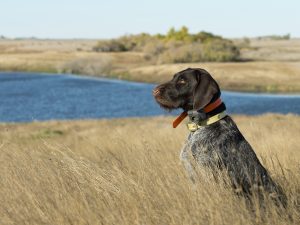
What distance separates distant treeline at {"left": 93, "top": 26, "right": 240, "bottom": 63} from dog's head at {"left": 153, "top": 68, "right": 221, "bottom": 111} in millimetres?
76555

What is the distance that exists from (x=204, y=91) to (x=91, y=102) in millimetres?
40114

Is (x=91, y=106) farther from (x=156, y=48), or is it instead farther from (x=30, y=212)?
(x=156, y=48)

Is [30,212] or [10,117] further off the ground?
[30,212]

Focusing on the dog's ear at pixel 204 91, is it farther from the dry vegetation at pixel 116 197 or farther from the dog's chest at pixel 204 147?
the dry vegetation at pixel 116 197

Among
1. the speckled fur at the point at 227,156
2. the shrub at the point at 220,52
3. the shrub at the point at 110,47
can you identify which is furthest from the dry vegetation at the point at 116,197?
the shrub at the point at 110,47

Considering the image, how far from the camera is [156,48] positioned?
9106 cm

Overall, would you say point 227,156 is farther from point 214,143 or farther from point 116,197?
point 116,197

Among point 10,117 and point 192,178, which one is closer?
point 192,178

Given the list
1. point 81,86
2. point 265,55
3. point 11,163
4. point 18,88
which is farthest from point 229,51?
point 11,163

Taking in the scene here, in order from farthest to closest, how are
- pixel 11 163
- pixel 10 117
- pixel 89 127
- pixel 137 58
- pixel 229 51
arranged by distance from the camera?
pixel 137 58
pixel 229 51
pixel 10 117
pixel 89 127
pixel 11 163

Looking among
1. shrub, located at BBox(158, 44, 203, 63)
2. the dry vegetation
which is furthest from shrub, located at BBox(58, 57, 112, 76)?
the dry vegetation

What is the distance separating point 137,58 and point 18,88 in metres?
34.2

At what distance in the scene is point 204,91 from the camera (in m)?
4.73

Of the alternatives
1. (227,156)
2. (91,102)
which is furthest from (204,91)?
(91,102)
